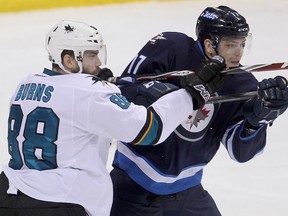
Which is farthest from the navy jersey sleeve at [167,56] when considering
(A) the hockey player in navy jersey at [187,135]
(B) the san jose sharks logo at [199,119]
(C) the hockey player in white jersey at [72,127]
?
(C) the hockey player in white jersey at [72,127]

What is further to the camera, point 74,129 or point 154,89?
point 154,89

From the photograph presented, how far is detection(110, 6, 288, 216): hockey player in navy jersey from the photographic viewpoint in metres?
2.92

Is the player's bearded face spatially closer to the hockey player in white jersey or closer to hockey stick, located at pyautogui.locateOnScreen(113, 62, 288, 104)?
hockey stick, located at pyautogui.locateOnScreen(113, 62, 288, 104)

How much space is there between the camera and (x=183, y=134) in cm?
295

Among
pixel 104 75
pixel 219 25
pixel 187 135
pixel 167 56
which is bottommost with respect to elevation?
pixel 187 135

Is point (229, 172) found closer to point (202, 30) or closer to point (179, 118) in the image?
point (202, 30)

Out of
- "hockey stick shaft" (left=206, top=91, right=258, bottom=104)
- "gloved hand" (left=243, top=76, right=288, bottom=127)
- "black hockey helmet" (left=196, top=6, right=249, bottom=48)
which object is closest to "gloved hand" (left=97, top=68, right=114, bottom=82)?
"black hockey helmet" (left=196, top=6, right=249, bottom=48)

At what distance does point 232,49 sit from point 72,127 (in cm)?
65

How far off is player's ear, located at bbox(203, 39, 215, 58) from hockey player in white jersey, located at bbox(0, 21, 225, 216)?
322mm

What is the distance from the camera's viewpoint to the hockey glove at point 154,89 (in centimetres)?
268

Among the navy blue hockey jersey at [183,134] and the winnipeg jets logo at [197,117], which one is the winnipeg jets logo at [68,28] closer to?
the navy blue hockey jersey at [183,134]

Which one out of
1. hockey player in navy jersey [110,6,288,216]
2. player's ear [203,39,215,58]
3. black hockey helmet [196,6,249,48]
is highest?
black hockey helmet [196,6,249,48]

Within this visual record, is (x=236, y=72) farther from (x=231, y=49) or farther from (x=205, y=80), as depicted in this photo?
(x=231, y=49)

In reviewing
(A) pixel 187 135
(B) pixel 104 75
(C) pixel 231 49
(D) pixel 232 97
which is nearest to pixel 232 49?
(C) pixel 231 49
